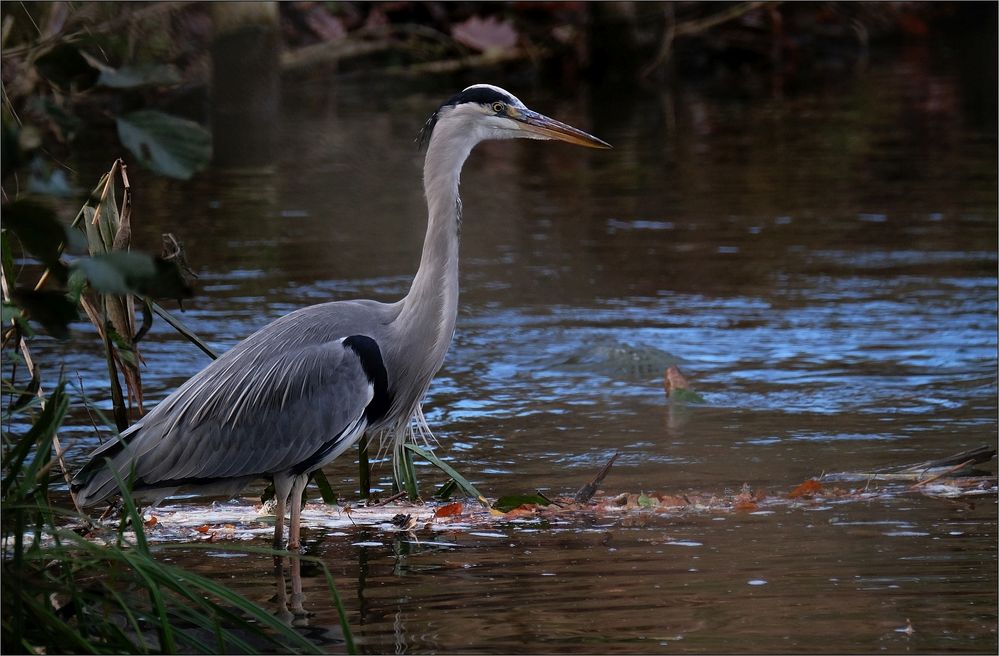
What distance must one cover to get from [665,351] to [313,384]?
11.9 ft

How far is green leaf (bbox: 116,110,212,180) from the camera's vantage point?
8.83 feet

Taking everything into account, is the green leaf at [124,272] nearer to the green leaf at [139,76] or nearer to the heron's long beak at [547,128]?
the green leaf at [139,76]

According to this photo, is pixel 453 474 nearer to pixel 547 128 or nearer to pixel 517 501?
pixel 517 501

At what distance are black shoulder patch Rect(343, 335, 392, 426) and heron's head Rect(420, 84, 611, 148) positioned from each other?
0.84 metres

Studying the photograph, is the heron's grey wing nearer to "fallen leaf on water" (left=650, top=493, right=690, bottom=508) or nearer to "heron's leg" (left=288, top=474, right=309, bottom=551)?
"heron's leg" (left=288, top=474, right=309, bottom=551)

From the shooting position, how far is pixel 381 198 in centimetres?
1416

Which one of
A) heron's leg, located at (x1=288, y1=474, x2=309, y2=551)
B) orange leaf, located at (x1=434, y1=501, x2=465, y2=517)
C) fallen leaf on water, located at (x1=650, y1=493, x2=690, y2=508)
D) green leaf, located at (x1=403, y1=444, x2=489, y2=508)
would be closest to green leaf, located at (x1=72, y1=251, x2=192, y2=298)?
heron's leg, located at (x1=288, y1=474, x2=309, y2=551)

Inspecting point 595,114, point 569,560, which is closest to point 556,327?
point 569,560

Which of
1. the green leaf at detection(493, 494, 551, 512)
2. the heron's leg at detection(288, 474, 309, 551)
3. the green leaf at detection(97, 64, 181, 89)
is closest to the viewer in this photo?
the green leaf at detection(97, 64, 181, 89)

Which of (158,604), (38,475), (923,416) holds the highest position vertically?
(38,475)

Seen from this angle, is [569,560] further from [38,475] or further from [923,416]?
[923,416]

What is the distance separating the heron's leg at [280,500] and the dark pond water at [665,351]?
11 centimetres

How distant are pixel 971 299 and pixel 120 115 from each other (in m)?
7.59

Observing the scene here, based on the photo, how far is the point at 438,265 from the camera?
214 inches
